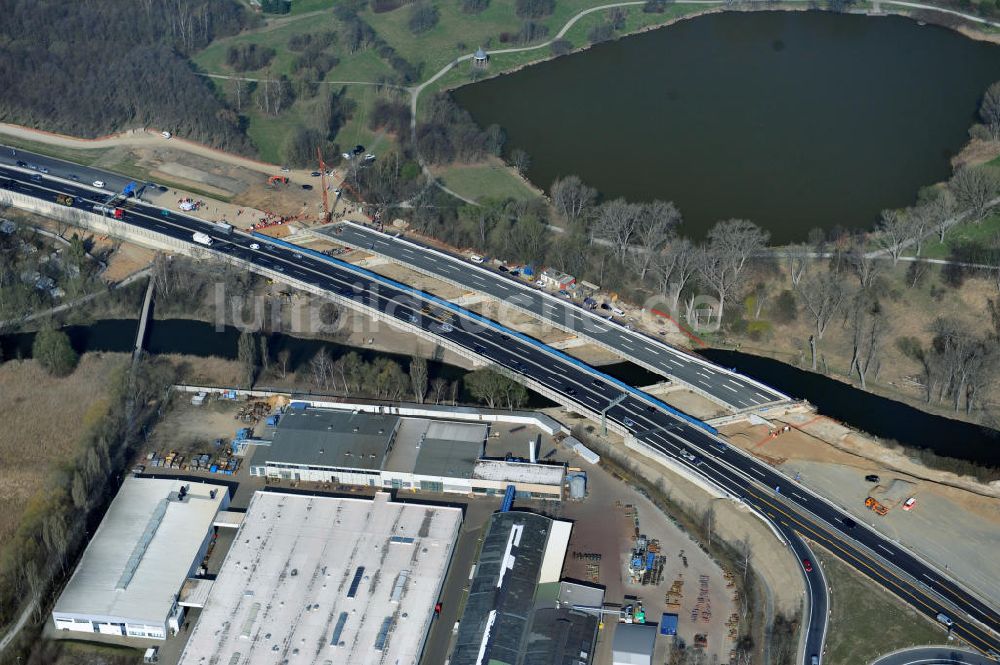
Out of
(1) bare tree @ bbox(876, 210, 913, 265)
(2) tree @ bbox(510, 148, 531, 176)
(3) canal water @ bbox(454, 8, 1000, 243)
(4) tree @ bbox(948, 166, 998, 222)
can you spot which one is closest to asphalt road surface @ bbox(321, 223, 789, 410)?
(3) canal water @ bbox(454, 8, 1000, 243)

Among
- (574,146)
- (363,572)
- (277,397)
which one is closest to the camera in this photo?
(363,572)

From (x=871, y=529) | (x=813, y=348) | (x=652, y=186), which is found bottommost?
(x=871, y=529)

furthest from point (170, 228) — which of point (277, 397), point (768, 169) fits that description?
point (768, 169)

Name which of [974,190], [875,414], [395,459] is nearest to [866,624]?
[875,414]

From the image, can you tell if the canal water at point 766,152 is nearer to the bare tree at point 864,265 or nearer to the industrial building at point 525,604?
the bare tree at point 864,265

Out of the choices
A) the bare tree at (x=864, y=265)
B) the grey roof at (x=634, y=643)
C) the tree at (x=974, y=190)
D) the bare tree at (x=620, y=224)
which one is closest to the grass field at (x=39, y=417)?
the grey roof at (x=634, y=643)

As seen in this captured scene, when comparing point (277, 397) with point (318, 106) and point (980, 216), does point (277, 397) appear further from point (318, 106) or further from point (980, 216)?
point (980, 216)
